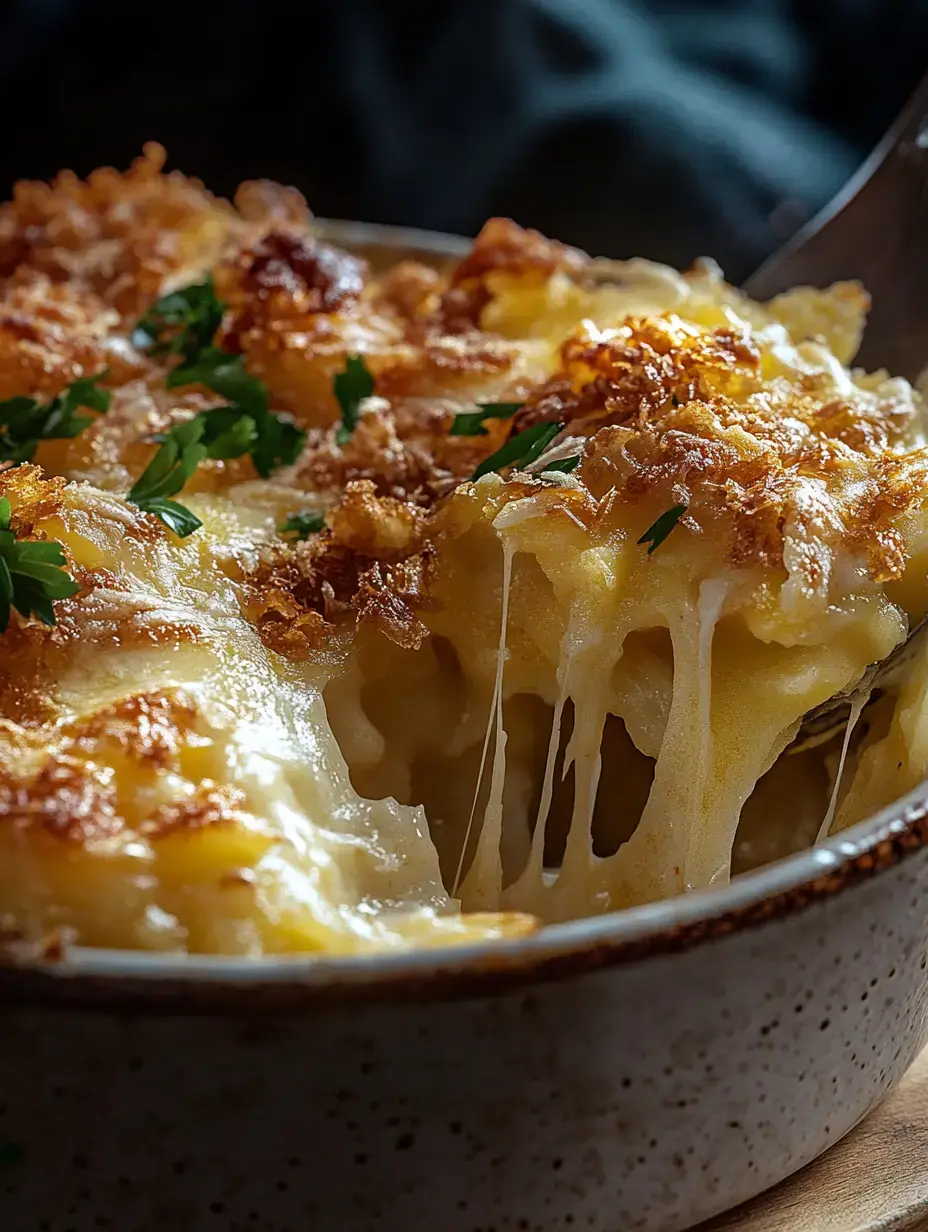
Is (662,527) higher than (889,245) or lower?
lower

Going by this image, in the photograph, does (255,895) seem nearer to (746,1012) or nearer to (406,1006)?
(406,1006)

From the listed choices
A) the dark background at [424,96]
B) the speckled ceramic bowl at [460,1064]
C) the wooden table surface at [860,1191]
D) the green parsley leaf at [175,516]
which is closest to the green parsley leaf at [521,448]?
the green parsley leaf at [175,516]

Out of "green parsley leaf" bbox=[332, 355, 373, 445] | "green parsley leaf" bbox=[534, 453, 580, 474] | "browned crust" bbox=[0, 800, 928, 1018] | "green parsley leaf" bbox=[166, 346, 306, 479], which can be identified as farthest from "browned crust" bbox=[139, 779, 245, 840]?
"green parsley leaf" bbox=[332, 355, 373, 445]

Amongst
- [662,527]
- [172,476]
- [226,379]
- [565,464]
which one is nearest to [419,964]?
[662,527]

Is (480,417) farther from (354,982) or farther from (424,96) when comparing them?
(424,96)

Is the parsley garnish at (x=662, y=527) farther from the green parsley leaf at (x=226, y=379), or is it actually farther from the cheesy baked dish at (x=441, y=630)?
the green parsley leaf at (x=226, y=379)


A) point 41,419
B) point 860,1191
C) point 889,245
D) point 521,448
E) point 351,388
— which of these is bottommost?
point 860,1191
